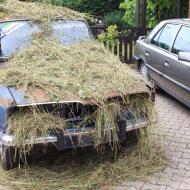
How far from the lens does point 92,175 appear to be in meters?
4.99

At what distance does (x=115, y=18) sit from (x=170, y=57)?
12.4 metres

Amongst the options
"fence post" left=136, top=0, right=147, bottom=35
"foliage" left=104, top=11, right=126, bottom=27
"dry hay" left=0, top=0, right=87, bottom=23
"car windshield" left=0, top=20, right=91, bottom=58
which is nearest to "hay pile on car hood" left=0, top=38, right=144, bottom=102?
"car windshield" left=0, top=20, right=91, bottom=58

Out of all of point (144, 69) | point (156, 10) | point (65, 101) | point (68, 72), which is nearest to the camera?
point (65, 101)

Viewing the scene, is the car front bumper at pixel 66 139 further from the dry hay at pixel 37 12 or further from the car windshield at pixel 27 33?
the dry hay at pixel 37 12

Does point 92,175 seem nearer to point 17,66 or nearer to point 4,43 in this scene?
point 17,66

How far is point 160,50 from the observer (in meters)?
7.85

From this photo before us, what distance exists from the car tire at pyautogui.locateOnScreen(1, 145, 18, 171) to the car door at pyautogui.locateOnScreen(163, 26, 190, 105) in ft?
10.0

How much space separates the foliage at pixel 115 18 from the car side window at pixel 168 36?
10692 mm

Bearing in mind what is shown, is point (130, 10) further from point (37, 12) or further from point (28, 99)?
point (28, 99)

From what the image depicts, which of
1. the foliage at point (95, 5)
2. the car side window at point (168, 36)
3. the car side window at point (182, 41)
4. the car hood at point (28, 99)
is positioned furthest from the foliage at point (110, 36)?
the foliage at point (95, 5)

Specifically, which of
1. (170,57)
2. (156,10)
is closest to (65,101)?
(170,57)

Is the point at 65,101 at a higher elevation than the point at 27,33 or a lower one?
lower

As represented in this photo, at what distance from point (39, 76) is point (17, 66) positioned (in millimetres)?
540

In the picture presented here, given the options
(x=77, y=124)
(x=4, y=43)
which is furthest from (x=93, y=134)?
(x=4, y=43)
